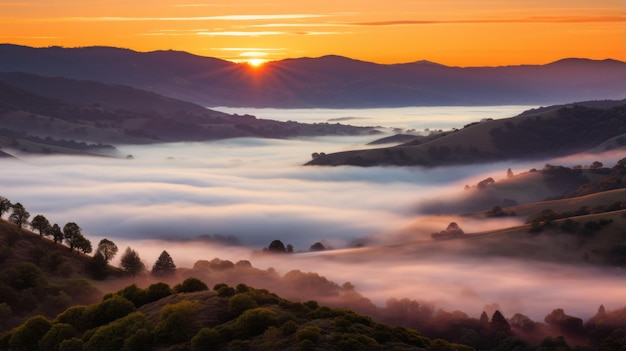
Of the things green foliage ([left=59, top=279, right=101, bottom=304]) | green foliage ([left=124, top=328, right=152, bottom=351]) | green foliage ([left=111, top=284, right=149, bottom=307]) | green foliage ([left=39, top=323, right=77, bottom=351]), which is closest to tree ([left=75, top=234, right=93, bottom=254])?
green foliage ([left=59, top=279, right=101, bottom=304])

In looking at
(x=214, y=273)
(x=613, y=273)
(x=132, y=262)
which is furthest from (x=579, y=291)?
(x=132, y=262)

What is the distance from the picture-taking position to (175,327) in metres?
59.2

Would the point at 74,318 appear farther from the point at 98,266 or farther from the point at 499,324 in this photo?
the point at 499,324

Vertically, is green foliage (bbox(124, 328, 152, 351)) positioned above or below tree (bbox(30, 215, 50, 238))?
below

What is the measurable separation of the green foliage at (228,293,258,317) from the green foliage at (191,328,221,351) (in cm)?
431

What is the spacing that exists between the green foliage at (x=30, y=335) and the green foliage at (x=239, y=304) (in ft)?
49.1

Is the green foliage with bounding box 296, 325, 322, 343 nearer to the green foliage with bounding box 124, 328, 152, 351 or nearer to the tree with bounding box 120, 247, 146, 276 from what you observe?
the green foliage with bounding box 124, 328, 152, 351

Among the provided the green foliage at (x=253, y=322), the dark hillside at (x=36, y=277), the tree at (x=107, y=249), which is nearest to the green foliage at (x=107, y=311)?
the green foliage at (x=253, y=322)

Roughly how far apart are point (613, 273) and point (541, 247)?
58.2 feet

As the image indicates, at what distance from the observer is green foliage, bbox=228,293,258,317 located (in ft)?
203

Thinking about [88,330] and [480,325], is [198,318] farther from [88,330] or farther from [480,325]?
[480,325]

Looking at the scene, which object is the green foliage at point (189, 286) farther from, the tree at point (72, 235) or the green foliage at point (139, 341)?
the tree at point (72, 235)

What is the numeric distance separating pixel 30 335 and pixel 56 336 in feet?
7.96

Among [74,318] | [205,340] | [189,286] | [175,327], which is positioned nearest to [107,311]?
[74,318]
